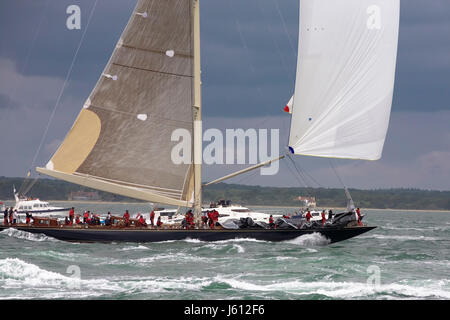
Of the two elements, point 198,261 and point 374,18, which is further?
point 374,18

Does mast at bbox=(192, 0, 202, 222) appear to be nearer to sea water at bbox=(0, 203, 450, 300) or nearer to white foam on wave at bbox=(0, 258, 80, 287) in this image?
sea water at bbox=(0, 203, 450, 300)

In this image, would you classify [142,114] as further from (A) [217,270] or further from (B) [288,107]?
(A) [217,270]

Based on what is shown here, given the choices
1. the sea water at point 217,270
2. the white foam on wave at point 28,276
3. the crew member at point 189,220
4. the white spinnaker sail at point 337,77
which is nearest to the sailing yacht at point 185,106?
the white spinnaker sail at point 337,77

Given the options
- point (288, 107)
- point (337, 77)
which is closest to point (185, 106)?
point (288, 107)

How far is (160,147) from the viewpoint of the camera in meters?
39.2

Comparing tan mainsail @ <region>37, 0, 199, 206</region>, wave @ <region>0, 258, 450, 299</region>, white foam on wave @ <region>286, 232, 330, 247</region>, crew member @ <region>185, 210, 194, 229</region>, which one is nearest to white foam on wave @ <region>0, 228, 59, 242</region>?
tan mainsail @ <region>37, 0, 199, 206</region>

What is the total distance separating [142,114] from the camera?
129 ft

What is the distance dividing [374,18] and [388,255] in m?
12.3

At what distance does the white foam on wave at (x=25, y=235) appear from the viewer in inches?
1526

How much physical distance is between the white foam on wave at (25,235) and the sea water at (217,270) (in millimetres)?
54

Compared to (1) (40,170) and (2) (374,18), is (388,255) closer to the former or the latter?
(2) (374,18)

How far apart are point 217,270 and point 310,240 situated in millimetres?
11000
